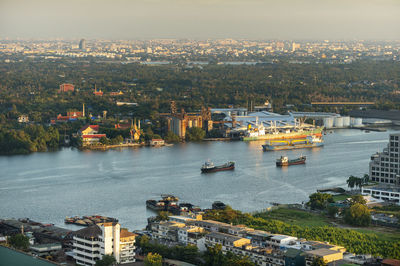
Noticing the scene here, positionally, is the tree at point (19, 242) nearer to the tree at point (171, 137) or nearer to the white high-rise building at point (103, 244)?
the white high-rise building at point (103, 244)

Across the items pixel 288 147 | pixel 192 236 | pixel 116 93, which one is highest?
pixel 116 93

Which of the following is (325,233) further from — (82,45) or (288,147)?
(82,45)

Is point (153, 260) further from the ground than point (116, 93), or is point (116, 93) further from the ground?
point (116, 93)

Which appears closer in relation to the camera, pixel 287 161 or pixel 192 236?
pixel 192 236

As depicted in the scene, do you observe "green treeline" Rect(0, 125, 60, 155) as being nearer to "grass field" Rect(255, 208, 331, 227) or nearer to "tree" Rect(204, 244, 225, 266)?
"grass field" Rect(255, 208, 331, 227)

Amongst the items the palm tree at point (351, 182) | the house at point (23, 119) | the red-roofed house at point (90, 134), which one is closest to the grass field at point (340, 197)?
the palm tree at point (351, 182)

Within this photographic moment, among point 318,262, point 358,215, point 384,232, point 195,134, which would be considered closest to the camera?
point 318,262

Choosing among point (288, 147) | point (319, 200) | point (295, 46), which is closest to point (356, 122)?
→ point (288, 147)
